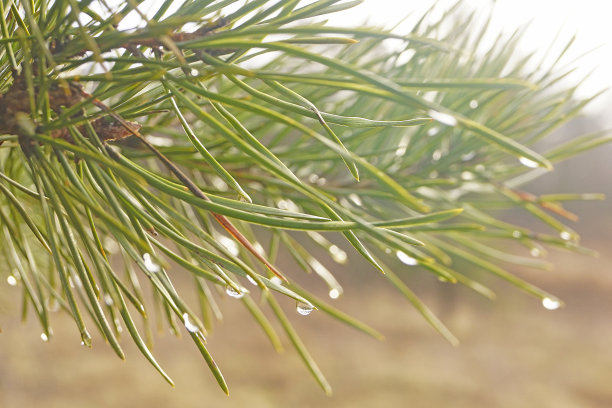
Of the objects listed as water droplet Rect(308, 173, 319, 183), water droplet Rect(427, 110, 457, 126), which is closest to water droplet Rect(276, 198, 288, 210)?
water droplet Rect(308, 173, 319, 183)

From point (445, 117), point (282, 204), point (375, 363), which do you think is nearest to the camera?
point (445, 117)

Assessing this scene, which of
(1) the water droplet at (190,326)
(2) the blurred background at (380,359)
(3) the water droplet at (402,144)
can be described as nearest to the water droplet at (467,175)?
(3) the water droplet at (402,144)

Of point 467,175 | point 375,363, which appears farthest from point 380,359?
point 467,175

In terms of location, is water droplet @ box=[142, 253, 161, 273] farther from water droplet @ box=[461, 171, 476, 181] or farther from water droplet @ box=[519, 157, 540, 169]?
water droplet @ box=[461, 171, 476, 181]

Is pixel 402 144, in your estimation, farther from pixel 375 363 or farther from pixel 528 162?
pixel 375 363

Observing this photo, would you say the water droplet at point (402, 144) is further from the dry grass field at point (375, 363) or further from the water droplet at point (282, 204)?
the dry grass field at point (375, 363)

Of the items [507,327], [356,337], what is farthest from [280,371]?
[507,327]

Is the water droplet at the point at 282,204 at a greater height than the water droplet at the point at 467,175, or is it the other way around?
the water droplet at the point at 467,175

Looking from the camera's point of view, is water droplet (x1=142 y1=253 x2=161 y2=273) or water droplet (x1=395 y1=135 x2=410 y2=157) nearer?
water droplet (x1=142 y1=253 x2=161 y2=273)

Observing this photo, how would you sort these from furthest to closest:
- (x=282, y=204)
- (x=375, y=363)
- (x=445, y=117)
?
(x=375, y=363) < (x=282, y=204) < (x=445, y=117)

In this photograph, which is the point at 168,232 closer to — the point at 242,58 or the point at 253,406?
the point at 242,58

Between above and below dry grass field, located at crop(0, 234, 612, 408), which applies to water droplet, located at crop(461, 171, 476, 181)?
above

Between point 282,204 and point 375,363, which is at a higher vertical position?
point 282,204

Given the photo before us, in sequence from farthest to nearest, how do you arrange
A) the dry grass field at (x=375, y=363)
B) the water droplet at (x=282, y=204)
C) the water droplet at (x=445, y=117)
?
the dry grass field at (x=375, y=363) → the water droplet at (x=282, y=204) → the water droplet at (x=445, y=117)
